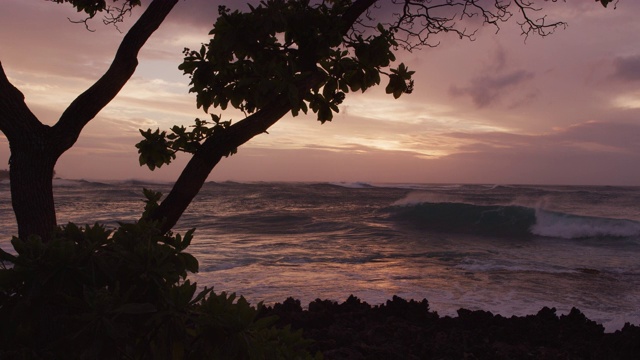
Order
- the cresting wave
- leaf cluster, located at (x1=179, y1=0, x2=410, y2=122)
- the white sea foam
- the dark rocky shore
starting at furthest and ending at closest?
1. the cresting wave
2. the white sea foam
3. the dark rocky shore
4. leaf cluster, located at (x1=179, y1=0, x2=410, y2=122)

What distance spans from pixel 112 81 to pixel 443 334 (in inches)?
172

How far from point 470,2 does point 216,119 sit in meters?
2.07

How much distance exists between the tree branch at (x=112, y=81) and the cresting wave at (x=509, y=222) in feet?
73.8

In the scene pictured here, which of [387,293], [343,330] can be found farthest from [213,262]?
[343,330]

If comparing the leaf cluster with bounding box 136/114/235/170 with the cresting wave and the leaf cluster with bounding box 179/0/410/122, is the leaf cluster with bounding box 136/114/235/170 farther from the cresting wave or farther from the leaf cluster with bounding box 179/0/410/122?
the cresting wave

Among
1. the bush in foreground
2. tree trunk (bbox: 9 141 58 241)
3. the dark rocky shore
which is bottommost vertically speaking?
the dark rocky shore

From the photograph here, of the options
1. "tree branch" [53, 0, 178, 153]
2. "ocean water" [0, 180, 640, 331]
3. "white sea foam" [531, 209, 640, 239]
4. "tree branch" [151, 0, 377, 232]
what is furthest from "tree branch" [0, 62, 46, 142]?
"white sea foam" [531, 209, 640, 239]

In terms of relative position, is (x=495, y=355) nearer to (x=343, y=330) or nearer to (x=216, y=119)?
(x=343, y=330)

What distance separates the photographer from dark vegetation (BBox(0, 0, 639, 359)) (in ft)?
6.32

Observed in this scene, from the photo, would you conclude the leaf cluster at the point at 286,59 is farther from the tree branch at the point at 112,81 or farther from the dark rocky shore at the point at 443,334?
the dark rocky shore at the point at 443,334

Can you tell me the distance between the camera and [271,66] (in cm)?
270

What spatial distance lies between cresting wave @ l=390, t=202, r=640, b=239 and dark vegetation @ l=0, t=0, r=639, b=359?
20.1 metres

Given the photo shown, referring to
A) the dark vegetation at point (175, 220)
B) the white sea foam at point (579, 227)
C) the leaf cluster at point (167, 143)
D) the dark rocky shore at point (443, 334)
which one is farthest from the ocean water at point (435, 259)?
the leaf cluster at point (167, 143)

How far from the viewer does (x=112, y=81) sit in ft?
10.5
